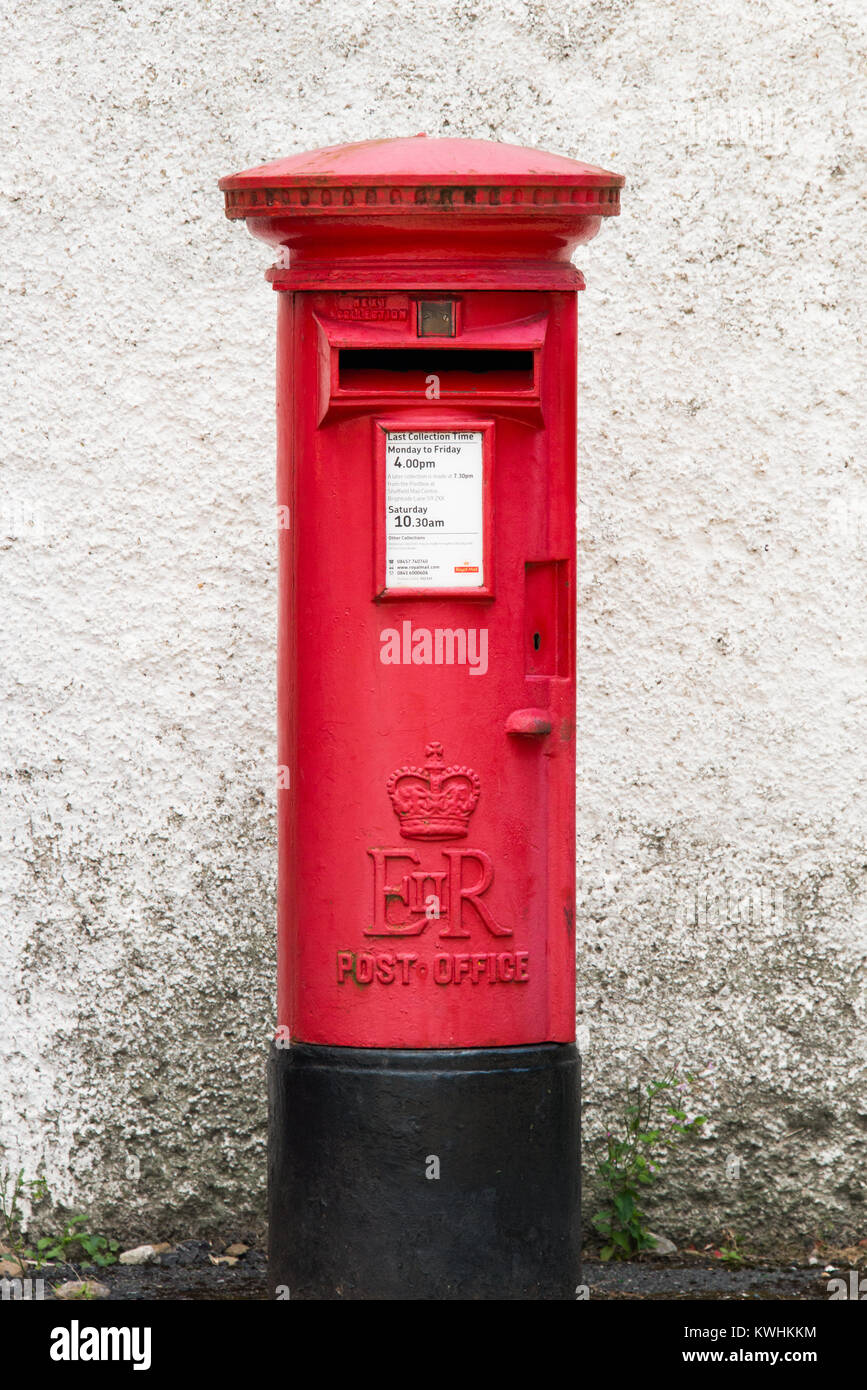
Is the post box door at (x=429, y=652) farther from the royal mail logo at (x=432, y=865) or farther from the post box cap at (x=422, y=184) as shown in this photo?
the post box cap at (x=422, y=184)

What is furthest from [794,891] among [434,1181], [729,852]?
[434,1181]

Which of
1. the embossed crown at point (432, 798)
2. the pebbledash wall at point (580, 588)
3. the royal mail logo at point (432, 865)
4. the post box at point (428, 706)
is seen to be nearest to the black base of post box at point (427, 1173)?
the post box at point (428, 706)

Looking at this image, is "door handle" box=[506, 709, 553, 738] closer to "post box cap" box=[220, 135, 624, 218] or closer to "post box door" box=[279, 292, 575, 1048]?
"post box door" box=[279, 292, 575, 1048]

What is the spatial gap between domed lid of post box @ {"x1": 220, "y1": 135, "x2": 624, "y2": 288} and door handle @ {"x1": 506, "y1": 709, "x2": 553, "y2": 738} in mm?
703

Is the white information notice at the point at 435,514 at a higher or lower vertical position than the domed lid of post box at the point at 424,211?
lower

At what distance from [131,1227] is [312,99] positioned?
2650 millimetres

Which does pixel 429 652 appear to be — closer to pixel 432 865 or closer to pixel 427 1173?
pixel 432 865

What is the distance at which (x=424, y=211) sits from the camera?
2.64 metres

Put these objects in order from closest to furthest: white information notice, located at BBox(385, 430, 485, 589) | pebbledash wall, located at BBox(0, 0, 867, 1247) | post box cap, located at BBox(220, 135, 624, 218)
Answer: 1. post box cap, located at BBox(220, 135, 624, 218)
2. white information notice, located at BBox(385, 430, 485, 589)
3. pebbledash wall, located at BBox(0, 0, 867, 1247)

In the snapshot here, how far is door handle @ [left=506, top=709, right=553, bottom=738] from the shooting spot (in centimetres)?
280

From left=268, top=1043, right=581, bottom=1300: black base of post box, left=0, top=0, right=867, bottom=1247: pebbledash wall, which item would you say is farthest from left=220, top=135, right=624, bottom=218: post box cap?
left=268, top=1043, right=581, bottom=1300: black base of post box

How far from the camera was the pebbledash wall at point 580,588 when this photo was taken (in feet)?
12.6

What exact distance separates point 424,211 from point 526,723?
2.76ft
